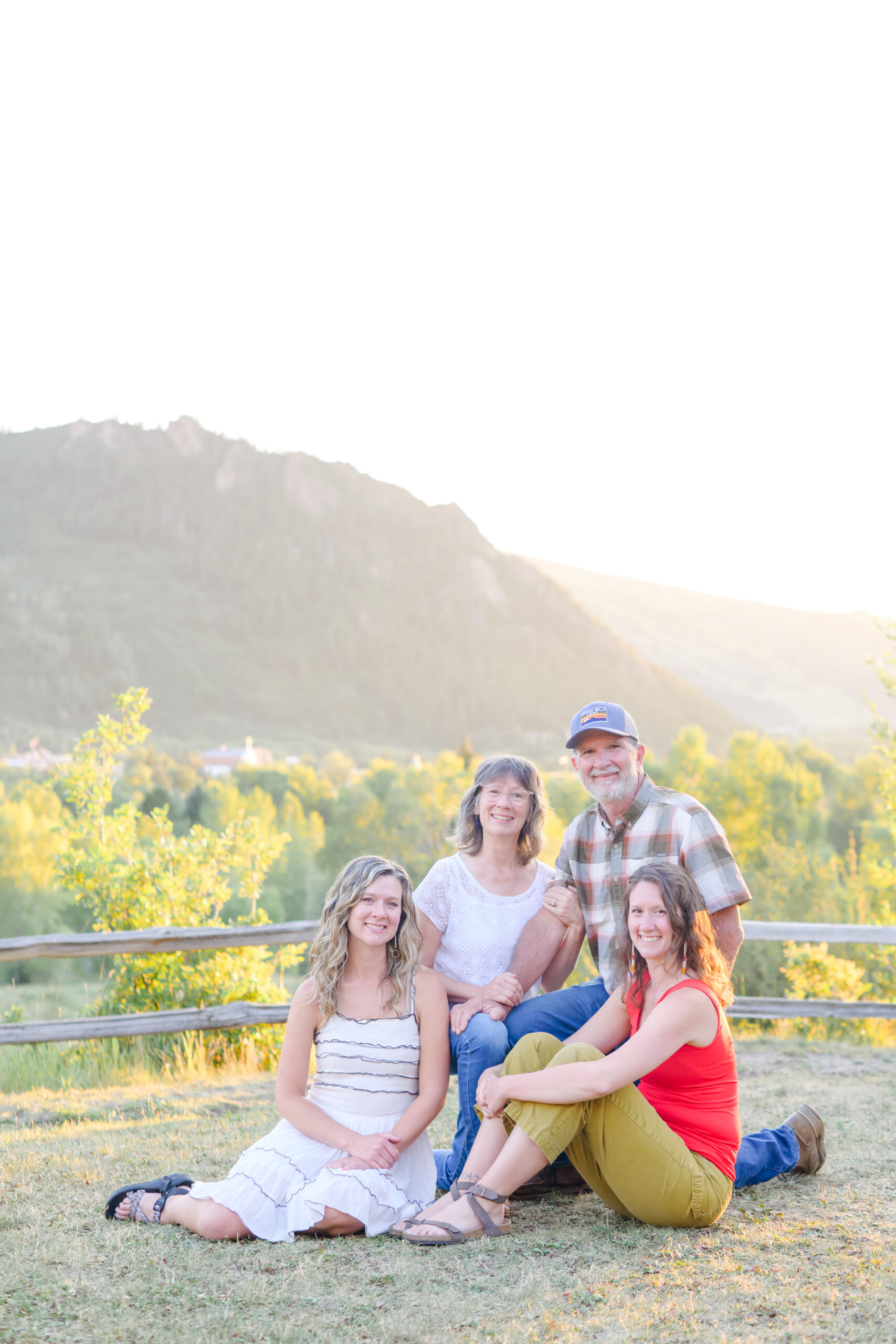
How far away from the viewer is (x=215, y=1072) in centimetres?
675

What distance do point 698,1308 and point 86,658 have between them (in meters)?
134

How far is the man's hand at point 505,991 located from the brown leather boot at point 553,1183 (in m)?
0.63

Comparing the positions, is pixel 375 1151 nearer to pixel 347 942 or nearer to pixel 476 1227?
pixel 476 1227

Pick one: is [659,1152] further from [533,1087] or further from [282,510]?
[282,510]

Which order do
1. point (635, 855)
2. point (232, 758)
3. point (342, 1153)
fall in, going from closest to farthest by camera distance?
point (342, 1153), point (635, 855), point (232, 758)

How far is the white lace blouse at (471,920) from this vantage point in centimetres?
381

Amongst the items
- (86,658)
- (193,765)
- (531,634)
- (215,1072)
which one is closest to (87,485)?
(86,658)

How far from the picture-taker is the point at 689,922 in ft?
10.8

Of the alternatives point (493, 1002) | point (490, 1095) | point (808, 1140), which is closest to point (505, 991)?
point (493, 1002)

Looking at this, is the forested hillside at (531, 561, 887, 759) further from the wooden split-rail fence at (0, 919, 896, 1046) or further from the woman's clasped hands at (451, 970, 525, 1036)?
the woman's clasped hands at (451, 970, 525, 1036)

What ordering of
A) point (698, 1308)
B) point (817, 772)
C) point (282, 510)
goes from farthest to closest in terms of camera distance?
point (282, 510)
point (817, 772)
point (698, 1308)

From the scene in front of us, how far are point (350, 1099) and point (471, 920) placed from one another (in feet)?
2.39

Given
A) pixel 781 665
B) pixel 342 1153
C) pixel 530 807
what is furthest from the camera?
pixel 781 665

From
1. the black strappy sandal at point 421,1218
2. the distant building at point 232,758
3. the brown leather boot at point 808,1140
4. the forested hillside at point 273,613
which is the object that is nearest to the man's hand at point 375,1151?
the black strappy sandal at point 421,1218
